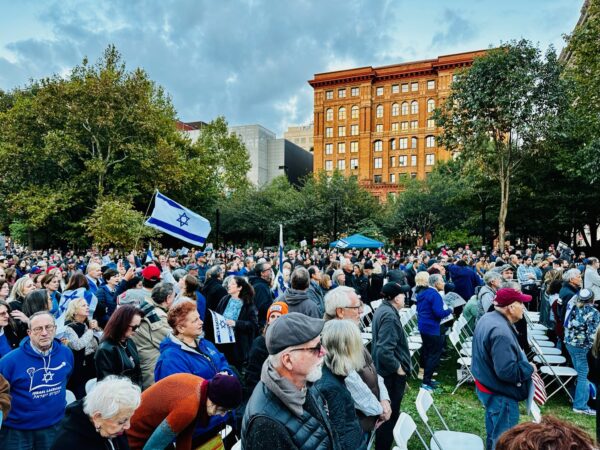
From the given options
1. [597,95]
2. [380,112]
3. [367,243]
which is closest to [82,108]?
[367,243]

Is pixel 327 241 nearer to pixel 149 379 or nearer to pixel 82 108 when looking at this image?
pixel 82 108

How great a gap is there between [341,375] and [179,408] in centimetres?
110

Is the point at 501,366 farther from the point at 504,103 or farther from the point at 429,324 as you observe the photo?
the point at 504,103

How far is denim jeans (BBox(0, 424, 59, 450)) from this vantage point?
344cm

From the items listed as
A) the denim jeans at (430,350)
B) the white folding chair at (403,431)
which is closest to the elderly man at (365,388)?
the white folding chair at (403,431)

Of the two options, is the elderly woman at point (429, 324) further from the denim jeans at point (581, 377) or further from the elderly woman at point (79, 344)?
the elderly woman at point (79, 344)

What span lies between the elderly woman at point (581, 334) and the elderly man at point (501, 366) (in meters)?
2.59

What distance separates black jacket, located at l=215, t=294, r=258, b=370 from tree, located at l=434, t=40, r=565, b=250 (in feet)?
65.8

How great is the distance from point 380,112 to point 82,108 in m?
57.5

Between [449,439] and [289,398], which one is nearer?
[289,398]

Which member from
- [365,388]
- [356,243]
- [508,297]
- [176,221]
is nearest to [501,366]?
[508,297]

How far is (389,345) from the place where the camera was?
4766mm

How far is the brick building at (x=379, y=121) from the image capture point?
73.3m

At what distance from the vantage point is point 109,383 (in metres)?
2.52
